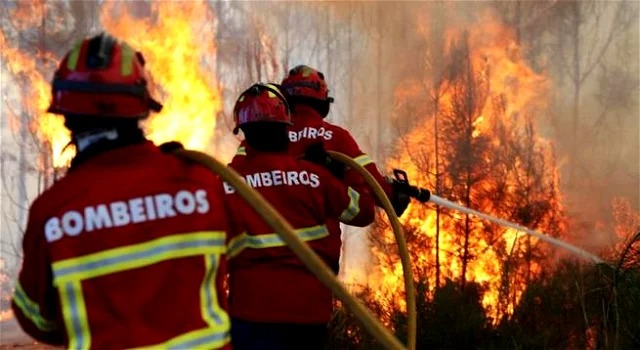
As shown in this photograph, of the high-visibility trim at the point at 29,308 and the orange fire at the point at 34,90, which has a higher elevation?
the orange fire at the point at 34,90

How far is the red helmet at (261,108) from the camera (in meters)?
3.14

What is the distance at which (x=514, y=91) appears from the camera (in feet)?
35.6

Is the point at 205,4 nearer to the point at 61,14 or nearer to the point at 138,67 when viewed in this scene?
the point at 61,14

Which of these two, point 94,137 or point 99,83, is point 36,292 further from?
point 99,83

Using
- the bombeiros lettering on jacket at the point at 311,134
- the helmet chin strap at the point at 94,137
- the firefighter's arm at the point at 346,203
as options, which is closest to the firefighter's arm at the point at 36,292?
the helmet chin strap at the point at 94,137

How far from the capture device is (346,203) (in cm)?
325

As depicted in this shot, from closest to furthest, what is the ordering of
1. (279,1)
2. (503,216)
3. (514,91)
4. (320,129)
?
(320,129) < (503,216) < (514,91) < (279,1)

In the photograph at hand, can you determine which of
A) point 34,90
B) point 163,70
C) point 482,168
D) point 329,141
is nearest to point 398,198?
point 329,141

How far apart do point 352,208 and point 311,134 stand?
0.99 meters

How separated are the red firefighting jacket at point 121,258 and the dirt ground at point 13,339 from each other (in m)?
7.14

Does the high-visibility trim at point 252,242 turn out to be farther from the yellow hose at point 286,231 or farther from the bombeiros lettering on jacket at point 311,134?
the bombeiros lettering on jacket at point 311,134

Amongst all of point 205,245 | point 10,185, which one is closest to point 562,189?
point 205,245

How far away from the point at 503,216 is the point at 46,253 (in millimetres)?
7080

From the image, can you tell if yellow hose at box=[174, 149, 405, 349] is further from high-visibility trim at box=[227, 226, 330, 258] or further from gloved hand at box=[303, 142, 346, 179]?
gloved hand at box=[303, 142, 346, 179]
